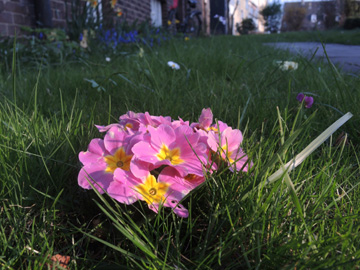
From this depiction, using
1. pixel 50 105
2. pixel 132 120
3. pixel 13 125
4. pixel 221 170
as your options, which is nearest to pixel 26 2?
pixel 50 105

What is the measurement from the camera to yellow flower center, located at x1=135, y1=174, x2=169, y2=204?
0.68m

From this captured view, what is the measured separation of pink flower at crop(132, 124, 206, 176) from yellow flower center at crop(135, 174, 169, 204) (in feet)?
0.12

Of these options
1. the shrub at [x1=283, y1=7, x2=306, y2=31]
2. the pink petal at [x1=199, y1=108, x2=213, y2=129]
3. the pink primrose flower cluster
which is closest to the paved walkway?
the pink petal at [x1=199, y1=108, x2=213, y2=129]

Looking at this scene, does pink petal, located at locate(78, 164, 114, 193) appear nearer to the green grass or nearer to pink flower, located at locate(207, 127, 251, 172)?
the green grass

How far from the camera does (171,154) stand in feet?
2.50

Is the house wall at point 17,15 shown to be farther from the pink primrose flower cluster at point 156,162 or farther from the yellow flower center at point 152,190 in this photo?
the yellow flower center at point 152,190

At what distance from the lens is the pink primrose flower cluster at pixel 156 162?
68 centimetres

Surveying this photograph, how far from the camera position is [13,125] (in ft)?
3.29

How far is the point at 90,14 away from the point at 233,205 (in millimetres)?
4269

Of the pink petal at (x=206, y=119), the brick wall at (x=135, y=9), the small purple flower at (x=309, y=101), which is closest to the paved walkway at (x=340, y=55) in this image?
the small purple flower at (x=309, y=101)

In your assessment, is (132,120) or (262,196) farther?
(132,120)

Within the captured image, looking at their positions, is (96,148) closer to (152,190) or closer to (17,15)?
(152,190)

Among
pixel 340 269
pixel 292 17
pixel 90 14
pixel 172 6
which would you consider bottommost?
pixel 340 269

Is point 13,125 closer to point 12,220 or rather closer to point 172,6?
point 12,220
